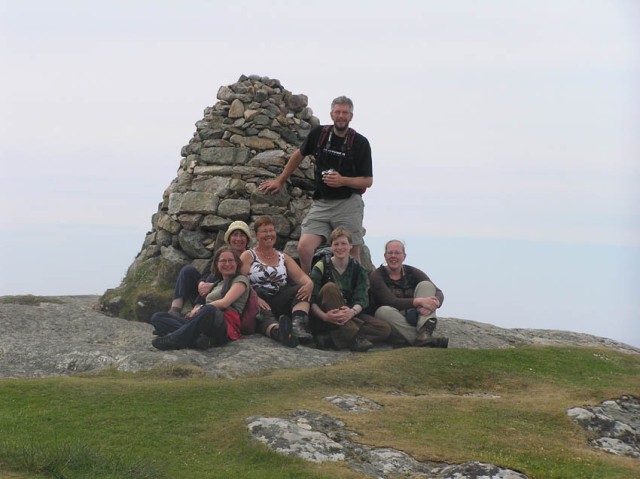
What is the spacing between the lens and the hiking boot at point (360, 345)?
1384 centimetres

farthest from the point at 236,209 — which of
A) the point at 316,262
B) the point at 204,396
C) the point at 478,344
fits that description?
the point at 204,396

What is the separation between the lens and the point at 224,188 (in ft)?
55.8

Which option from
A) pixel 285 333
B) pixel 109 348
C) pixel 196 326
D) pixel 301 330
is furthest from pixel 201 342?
pixel 301 330

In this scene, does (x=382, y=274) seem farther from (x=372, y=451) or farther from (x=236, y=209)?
(x=372, y=451)

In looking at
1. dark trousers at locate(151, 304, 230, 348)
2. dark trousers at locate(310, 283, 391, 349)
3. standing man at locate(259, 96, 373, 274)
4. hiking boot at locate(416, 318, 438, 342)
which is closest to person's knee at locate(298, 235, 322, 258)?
standing man at locate(259, 96, 373, 274)

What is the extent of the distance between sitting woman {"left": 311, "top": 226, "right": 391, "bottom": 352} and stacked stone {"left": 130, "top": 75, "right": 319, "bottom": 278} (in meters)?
2.97

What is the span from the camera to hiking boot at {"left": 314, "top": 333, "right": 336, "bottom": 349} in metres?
13.7

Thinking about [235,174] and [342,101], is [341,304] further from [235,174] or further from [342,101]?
[235,174]

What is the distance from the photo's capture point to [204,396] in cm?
1038

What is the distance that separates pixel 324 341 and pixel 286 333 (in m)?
0.91

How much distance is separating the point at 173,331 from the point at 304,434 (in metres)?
4.48

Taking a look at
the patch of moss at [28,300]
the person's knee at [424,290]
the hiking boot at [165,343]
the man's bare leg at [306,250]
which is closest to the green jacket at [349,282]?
the person's knee at [424,290]

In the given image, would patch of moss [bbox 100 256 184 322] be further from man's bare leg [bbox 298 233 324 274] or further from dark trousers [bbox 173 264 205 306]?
man's bare leg [bbox 298 233 324 274]

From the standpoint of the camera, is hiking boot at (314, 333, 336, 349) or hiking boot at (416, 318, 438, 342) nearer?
hiking boot at (314, 333, 336, 349)
